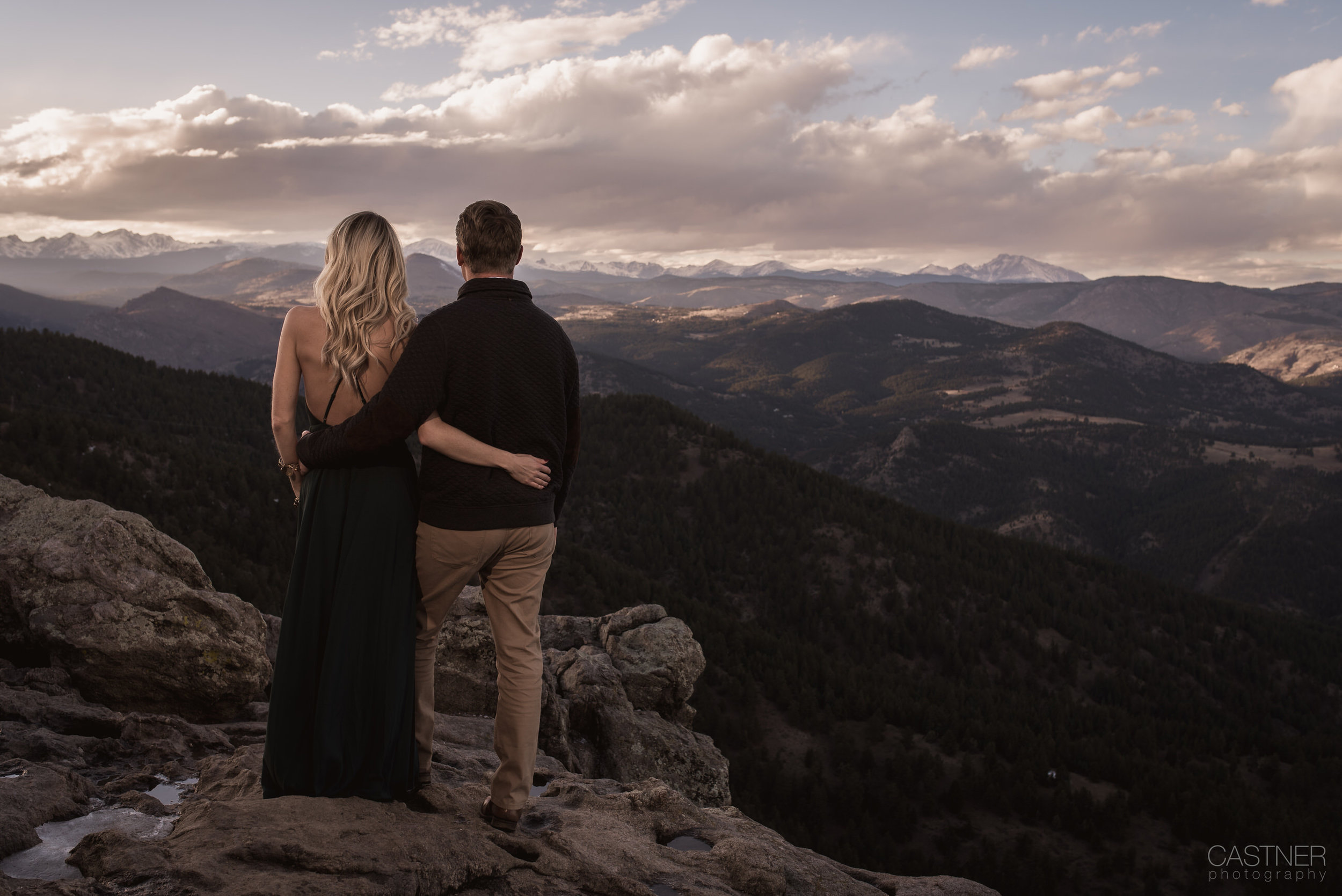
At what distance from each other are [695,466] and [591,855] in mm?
106909

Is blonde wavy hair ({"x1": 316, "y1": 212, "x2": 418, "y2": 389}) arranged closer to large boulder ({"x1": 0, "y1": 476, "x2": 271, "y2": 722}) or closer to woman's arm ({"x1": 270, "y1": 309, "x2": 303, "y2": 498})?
woman's arm ({"x1": 270, "y1": 309, "x2": 303, "y2": 498})

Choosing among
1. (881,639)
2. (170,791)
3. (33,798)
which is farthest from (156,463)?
(881,639)

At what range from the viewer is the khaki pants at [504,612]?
18.0ft

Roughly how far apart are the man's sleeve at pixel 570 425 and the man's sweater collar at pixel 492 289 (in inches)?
21.2

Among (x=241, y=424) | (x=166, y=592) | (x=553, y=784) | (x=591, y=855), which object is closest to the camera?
(x=591, y=855)

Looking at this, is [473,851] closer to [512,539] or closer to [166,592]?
[512,539]

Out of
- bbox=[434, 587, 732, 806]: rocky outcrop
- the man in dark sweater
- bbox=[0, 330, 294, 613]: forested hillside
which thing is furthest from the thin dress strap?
bbox=[0, 330, 294, 613]: forested hillside

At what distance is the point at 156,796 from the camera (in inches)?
263

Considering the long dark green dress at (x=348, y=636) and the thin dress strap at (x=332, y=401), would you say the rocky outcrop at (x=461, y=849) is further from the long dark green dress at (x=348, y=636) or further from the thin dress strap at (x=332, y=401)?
the thin dress strap at (x=332, y=401)

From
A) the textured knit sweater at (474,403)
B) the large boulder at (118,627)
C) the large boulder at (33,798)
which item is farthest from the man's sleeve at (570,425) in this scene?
the large boulder at (118,627)

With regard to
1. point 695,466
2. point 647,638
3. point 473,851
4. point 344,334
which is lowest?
point 695,466

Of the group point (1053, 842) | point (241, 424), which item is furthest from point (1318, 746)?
point (241, 424)

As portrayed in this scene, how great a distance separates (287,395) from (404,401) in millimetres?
1089

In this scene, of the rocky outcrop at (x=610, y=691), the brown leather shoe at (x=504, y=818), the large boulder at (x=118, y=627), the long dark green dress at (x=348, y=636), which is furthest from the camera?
the rocky outcrop at (x=610, y=691)
